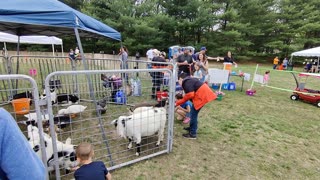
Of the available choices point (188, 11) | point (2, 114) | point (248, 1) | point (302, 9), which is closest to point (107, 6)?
point (188, 11)

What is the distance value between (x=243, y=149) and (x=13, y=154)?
410cm

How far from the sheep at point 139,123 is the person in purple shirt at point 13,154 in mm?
2467

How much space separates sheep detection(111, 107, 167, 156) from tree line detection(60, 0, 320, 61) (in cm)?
2282

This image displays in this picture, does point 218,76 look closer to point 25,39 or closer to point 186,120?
point 186,120

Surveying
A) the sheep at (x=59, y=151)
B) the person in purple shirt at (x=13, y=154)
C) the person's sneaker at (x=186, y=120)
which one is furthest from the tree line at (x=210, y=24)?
the person in purple shirt at (x=13, y=154)

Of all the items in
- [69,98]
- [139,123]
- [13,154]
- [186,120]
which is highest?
[13,154]

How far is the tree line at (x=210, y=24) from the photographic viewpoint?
26547 mm

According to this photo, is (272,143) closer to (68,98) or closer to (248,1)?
(68,98)

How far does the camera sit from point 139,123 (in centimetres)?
341

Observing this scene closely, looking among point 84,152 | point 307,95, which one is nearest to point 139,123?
point 84,152

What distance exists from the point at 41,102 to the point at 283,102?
27.7ft

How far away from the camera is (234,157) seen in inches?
149

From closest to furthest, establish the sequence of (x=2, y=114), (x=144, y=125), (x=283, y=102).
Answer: (x=2, y=114) < (x=144, y=125) < (x=283, y=102)

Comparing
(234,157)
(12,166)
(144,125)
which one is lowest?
(234,157)
